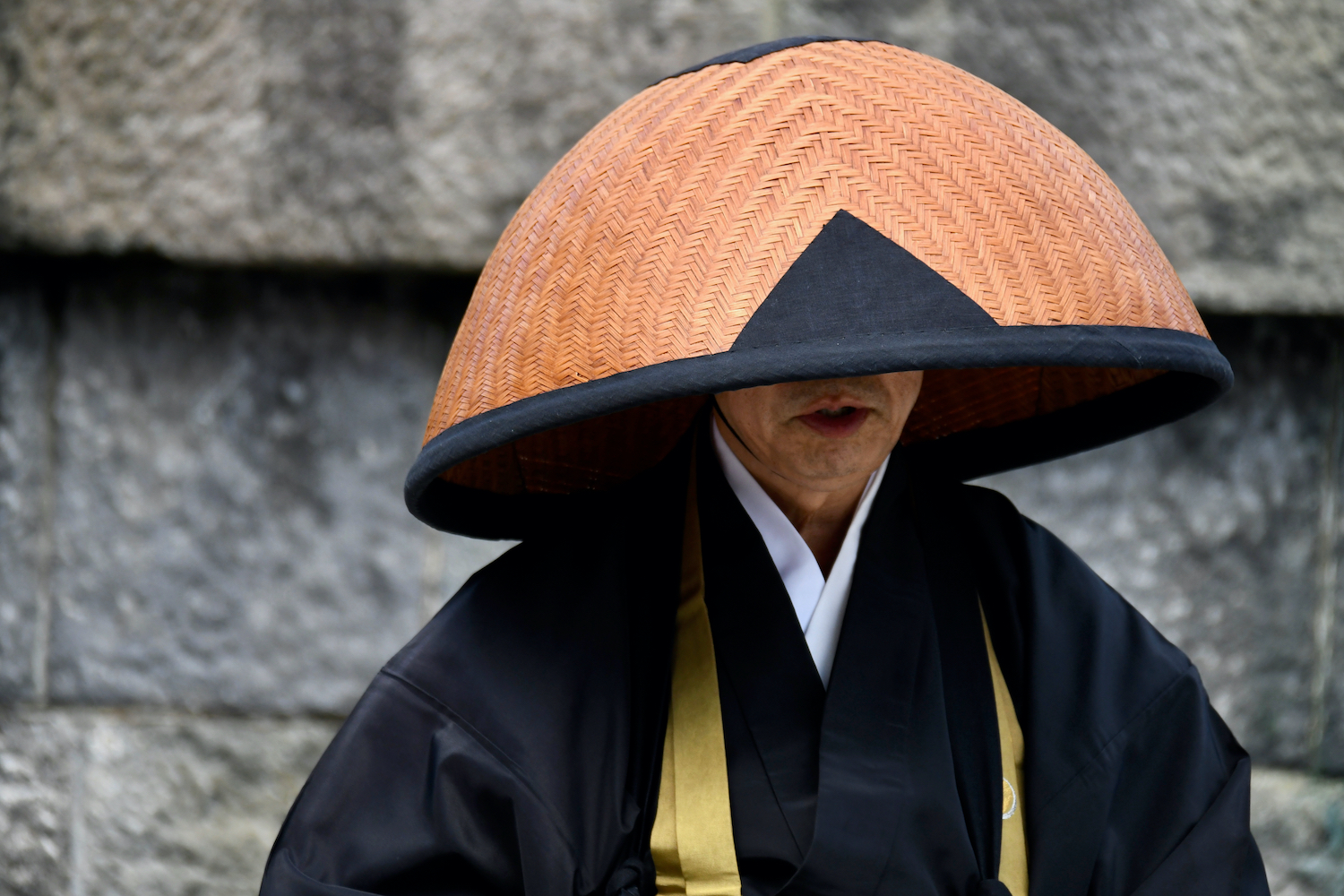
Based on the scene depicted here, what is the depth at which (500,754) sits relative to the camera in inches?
45.1

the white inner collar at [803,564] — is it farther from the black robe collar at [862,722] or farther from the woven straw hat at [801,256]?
the woven straw hat at [801,256]

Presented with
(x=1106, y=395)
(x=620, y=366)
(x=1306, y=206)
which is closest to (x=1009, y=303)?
(x=620, y=366)

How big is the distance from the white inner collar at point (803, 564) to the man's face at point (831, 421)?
87 millimetres

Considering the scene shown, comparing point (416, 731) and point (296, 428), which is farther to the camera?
point (296, 428)

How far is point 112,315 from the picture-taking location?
7.71ft

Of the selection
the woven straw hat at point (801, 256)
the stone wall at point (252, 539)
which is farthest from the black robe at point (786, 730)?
the stone wall at point (252, 539)

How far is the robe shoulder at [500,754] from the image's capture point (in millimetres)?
1120

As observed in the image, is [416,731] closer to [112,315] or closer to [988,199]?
[988,199]

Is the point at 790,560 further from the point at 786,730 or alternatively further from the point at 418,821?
the point at 418,821

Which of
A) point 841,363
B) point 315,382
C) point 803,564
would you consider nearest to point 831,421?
point 803,564

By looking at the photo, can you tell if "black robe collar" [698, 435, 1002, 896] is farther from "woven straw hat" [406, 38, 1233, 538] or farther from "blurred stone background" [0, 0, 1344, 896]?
"blurred stone background" [0, 0, 1344, 896]

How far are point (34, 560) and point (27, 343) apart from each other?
0.46 metres

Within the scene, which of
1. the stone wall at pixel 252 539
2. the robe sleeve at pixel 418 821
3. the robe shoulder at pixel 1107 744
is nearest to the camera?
the robe sleeve at pixel 418 821

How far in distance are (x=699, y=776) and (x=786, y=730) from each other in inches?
4.2
